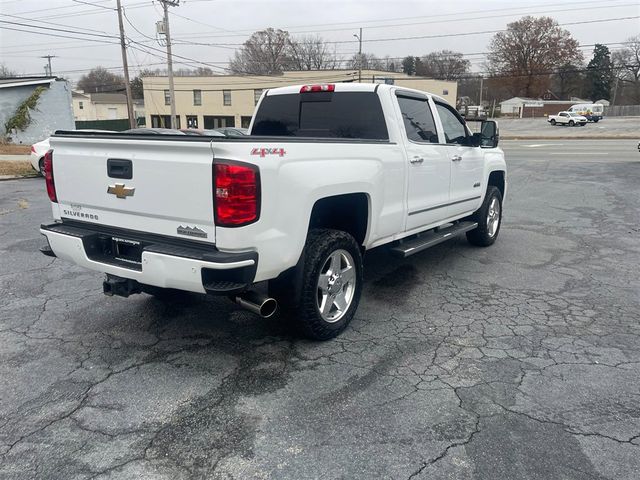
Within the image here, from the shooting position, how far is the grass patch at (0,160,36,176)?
1636cm

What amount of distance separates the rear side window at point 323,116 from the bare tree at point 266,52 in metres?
62.2

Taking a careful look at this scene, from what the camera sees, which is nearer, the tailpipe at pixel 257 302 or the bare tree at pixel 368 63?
the tailpipe at pixel 257 302

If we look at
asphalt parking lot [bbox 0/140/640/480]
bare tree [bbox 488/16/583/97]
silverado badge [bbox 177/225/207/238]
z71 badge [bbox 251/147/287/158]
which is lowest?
asphalt parking lot [bbox 0/140/640/480]

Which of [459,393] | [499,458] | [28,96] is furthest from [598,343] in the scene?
[28,96]

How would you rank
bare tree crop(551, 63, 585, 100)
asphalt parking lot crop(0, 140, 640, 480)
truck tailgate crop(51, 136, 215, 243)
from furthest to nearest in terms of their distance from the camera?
bare tree crop(551, 63, 585, 100)
truck tailgate crop(51, 136, 215, 243)
asphalt parking lot crop(0, 140, 640, 480)

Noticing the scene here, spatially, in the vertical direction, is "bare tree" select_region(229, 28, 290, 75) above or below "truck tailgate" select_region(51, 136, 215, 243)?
above

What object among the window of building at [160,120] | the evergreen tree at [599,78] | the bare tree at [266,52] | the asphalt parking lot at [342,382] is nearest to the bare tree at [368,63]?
the bare tree at [266,52]

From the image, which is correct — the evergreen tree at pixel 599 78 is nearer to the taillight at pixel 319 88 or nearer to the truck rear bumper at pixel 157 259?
the taillight at pixel 319 88

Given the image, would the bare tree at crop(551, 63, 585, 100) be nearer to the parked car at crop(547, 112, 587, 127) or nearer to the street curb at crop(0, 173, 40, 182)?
the parked car at crop(547, 112, 587, 127)

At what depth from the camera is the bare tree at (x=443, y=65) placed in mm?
79812

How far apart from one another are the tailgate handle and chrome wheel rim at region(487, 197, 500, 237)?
16.6ft

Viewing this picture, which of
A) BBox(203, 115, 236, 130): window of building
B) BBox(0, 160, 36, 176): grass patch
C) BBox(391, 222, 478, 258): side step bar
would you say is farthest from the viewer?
BBox(203, 115, 236, 130): window of building

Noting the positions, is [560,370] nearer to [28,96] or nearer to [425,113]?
[425,113]

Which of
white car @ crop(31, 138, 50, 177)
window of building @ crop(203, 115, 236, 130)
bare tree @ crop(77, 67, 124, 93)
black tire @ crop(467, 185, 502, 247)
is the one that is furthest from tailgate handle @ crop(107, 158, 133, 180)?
bare tree @ crop(77, 67, 124, 93)
